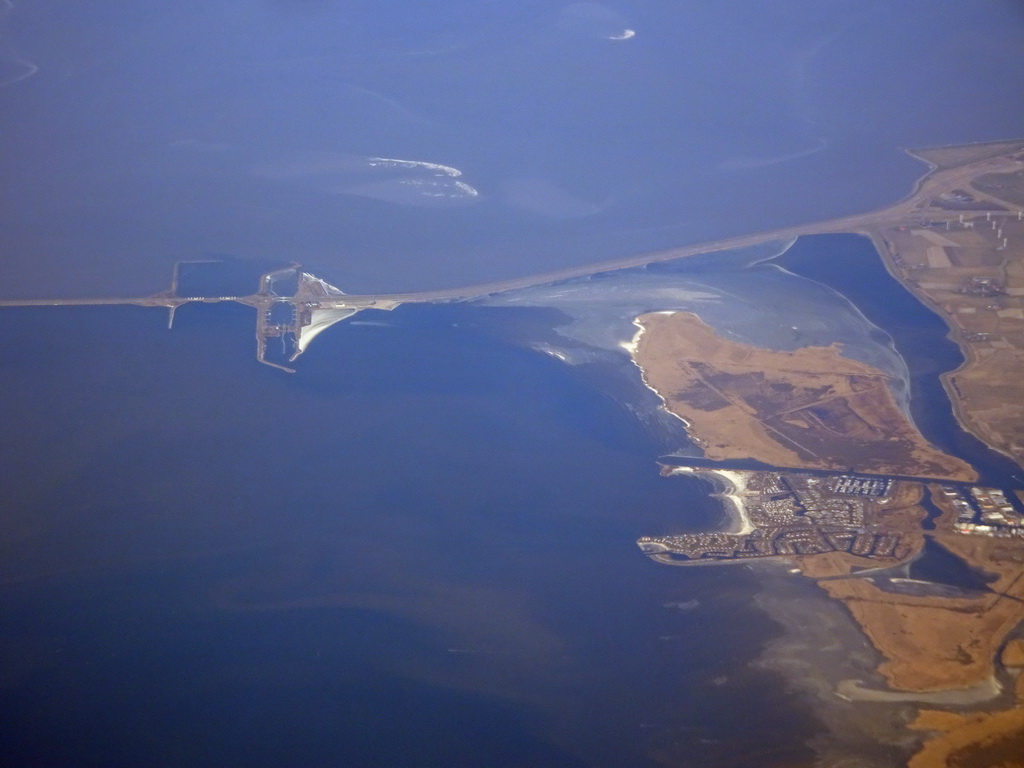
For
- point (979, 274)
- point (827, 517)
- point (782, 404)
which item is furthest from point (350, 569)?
point (979, 274)

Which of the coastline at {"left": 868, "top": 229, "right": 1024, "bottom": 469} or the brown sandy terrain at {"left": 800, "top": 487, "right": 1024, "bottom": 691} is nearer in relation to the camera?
the brown sandy terrain at {"left": 800, "top": 487, "right": 1024, "bottom": 691}

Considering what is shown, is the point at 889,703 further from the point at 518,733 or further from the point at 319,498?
the point at 319,498

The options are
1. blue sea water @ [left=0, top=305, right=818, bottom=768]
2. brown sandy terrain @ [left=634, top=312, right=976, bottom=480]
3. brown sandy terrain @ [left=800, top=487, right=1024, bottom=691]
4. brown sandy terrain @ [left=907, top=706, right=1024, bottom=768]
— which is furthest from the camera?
brown sandy terrain @ [left=634, top=312, right=976, bottom=480]

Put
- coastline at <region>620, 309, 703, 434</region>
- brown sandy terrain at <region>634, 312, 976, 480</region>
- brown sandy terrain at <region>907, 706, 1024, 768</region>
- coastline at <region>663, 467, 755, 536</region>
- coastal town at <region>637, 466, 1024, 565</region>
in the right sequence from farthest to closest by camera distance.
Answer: coastline at <region>620, 309, 703, 434</region>
brown sandy terrain at <region>634, 312, 976, 480</region>
coastline at <region>663, 467, 755, 536</region>
coastal town at <region>637, 466, 1024, 565</region>
brown sandy terrain at <region>907, 706, 1024, 768</region>

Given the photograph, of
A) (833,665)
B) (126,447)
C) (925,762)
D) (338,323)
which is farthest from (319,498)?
(925,762)

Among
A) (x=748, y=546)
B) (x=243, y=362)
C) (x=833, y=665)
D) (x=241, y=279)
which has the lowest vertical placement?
(x=833, y=665)

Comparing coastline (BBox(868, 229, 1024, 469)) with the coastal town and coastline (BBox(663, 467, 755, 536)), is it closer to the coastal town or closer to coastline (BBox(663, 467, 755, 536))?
the coastal town

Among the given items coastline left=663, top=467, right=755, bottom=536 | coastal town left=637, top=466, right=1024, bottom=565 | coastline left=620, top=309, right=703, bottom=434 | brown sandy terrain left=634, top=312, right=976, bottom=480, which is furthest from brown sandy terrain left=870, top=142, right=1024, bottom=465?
coastline left=620, top=309, right=703, bottom=434

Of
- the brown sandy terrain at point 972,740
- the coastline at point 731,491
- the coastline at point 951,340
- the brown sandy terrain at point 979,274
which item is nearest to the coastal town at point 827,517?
the coastline at point 731,491
